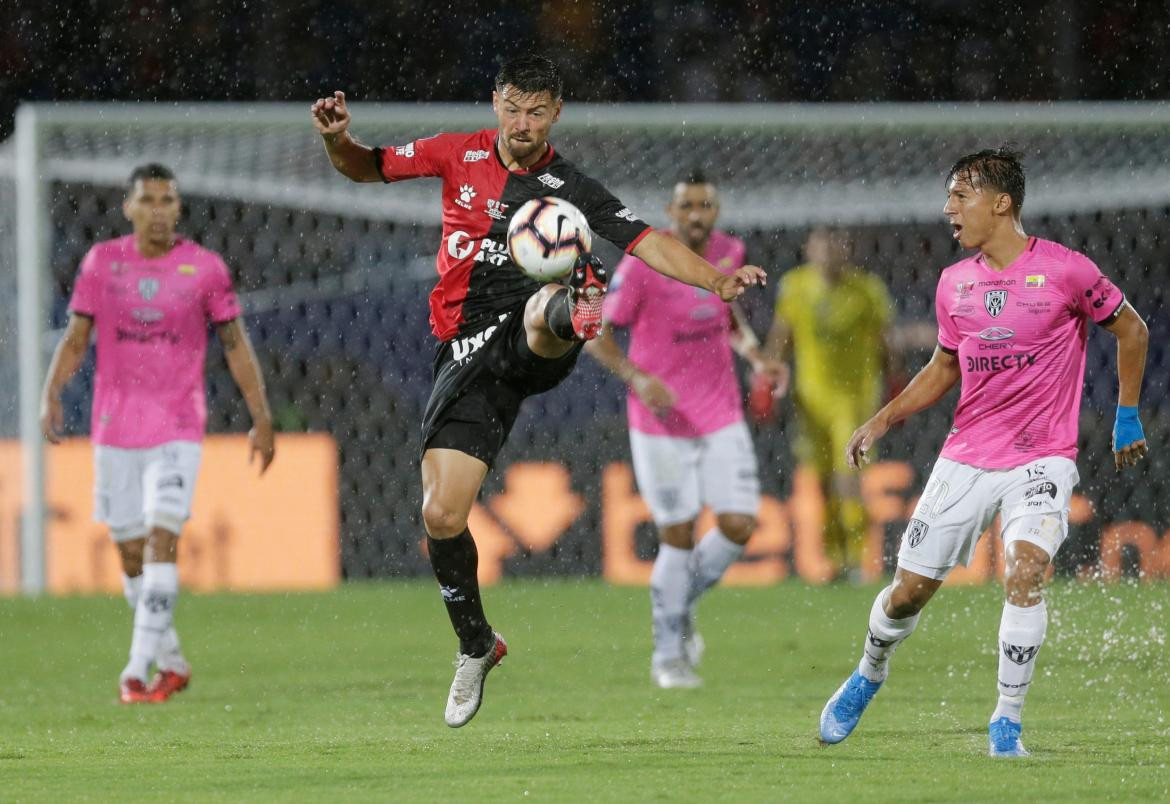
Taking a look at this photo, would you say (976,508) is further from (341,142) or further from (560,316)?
(341,142)

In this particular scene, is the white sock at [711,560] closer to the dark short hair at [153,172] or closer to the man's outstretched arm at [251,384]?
the man's outstretched arm at [251,384]

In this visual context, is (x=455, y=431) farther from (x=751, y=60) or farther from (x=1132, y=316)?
(x=751, y=60)

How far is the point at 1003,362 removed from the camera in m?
5.48

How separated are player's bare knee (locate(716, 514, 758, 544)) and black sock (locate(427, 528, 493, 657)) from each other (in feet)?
7.72

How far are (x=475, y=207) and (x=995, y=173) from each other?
163 centimetres

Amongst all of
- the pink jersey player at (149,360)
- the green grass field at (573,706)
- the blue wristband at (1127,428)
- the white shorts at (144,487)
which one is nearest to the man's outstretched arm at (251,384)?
the pink jersey player at (149,360)

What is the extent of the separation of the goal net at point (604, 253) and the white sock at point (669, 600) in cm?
404

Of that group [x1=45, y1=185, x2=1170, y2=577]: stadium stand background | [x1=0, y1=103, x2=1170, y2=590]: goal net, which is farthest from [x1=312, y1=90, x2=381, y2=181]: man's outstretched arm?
[x1=45, y1=185, x2=1170, y2=577]: stadium stand background

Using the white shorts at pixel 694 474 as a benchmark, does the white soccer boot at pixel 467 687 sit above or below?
below

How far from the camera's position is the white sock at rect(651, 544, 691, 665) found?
7.77 meters

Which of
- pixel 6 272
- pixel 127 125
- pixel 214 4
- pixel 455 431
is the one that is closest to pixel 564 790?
pixel 455 431

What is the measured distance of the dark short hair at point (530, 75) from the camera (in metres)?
5.71

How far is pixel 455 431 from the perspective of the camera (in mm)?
5832

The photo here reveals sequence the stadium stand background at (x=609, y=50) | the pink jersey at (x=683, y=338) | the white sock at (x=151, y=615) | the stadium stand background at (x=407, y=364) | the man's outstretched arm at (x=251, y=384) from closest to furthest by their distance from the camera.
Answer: the white sock at (x=151, y=615)
the man's outstretched arm at (x=251, y=384)
the pink jersey at (x=683, y=338)
the stadium stand background at (x=407, y=364)
the stadium stand background at (x=609, y=50)
